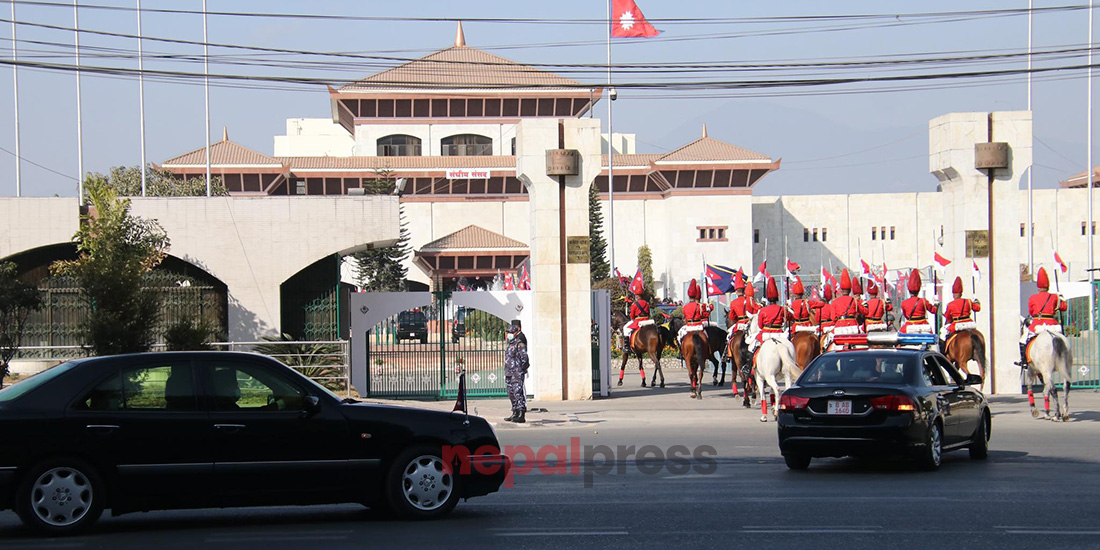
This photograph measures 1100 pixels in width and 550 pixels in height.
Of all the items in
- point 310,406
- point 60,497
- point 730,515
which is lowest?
point 730,515

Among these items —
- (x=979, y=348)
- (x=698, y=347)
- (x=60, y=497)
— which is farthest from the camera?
(x=698, y=347)

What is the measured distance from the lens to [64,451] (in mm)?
9203

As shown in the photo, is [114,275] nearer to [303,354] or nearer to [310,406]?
[303,354]

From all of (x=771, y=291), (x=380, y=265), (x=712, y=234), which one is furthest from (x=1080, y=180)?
(x=771, y=291)

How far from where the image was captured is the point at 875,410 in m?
12.8

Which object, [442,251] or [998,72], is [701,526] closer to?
[998,72]

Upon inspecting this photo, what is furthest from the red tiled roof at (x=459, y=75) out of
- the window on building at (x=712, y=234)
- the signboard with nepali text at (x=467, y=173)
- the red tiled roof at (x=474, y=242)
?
the window on building at (x=712, y=234)

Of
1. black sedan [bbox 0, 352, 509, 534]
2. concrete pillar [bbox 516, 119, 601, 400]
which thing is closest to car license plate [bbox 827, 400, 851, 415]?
black sedan [bbox 0, 352, 509, 534]

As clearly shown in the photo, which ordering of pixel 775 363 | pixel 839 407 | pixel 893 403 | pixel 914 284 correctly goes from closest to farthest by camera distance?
pixel 893 403 < pixel 839 407 < pixel 775 363 < pixel 914 284

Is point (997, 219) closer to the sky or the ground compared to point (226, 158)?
closer to the ground

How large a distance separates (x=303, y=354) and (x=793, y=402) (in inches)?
558

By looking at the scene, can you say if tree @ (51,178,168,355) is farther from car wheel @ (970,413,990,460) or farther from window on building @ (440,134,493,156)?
window on building @ (440,134,493,156)

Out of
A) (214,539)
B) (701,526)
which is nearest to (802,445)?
(701,526)

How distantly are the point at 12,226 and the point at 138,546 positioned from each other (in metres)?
20.1
